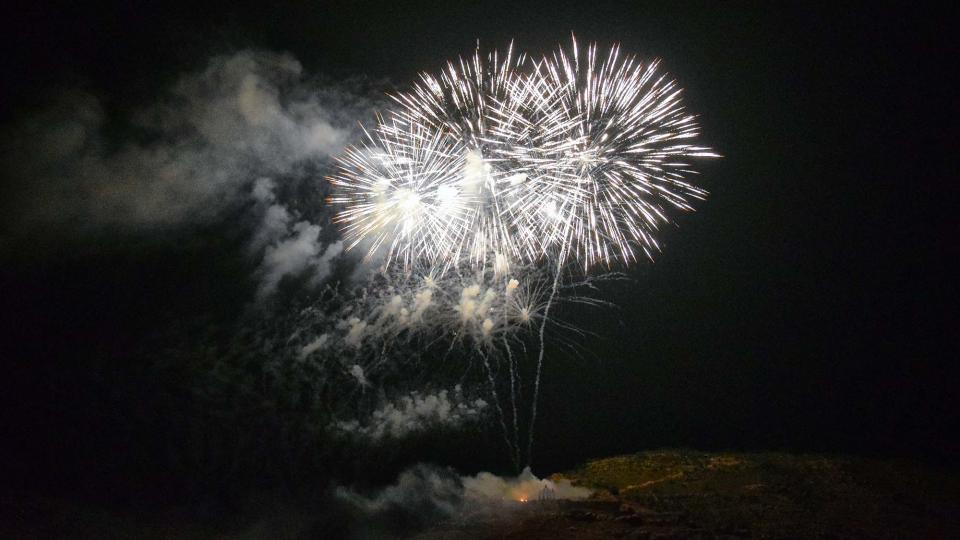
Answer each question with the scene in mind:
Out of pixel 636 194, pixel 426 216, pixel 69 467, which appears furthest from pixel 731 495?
pixel 69 467

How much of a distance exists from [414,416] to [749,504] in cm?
1458

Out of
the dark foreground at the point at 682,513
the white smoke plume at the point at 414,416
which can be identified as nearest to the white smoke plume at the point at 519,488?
the dark foreground at the point at 682,513

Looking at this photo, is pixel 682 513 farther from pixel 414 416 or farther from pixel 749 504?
pixel 414 416

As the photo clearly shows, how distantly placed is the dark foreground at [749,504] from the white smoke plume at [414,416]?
218 inches

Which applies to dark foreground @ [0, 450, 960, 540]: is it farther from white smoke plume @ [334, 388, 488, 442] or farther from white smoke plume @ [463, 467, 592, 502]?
white smoke plume @ [334, 388, 488, 442]

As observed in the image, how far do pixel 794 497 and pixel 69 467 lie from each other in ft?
86.3

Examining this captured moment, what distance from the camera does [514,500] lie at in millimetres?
20859

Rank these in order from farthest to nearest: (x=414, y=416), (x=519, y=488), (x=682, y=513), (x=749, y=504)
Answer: (x=414, y=416) < (x=519, y=488) < (x=749, y=504) < (x=682, y=513)

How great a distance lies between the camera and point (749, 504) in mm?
17562

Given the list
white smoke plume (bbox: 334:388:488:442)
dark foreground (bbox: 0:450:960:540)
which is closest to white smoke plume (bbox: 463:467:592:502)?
dark foreground (bbox: 0:450:960:540)

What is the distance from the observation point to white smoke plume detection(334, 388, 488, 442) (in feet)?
78.1

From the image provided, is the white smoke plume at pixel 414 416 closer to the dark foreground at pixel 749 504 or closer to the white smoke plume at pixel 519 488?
the white smoke plume at pixel 519 488

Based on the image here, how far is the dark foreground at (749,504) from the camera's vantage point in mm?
15148

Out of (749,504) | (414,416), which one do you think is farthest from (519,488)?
(749,504)
